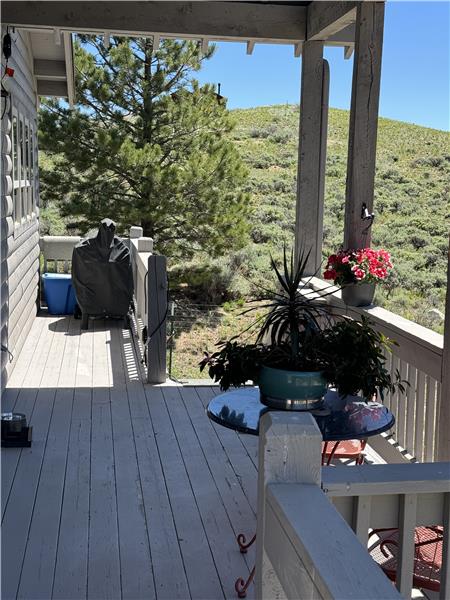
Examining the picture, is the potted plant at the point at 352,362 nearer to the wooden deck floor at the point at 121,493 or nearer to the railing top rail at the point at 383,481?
the wooden deck floor at the point at 121,493

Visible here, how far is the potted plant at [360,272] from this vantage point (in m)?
5.14

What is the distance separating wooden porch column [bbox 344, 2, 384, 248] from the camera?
5.19 m

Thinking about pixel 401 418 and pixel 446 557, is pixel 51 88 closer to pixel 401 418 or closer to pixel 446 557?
pixel 401 418

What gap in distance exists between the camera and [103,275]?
859 cm

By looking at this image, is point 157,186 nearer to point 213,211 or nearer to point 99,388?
point 213,211

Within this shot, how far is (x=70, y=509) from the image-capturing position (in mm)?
3750

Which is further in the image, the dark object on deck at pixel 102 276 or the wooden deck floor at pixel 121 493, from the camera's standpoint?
the dark object on deck at pixel 102 276

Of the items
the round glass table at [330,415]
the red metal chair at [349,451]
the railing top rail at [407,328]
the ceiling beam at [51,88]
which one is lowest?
the red metal chair at [349,451]

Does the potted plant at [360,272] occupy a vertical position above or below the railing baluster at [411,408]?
above

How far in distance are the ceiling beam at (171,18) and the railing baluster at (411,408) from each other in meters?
3.56

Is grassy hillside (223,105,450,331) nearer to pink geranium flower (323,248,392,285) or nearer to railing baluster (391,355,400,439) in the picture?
pink geranium flower (323,248,392,285)

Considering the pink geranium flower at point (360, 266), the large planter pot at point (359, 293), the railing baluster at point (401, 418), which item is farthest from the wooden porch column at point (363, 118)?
the railing baluster at point (401, 418)

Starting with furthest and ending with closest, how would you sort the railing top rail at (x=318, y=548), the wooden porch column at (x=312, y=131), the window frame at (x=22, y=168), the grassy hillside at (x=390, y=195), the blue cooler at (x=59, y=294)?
the grassy hillside at (x=390, y=195)
the blue cooler at (x=59, y=294)
the window frame at (x=22, y=168)
the wooden porch column at (x=312, y=131)
the railing top rail at (x=318, y=548)

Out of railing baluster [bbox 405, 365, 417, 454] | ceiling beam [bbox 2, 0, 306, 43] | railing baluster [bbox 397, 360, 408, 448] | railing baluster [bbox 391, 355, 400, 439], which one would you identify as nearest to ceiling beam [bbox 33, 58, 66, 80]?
ceiling beam [bbox 2, 0, 306, 43]
